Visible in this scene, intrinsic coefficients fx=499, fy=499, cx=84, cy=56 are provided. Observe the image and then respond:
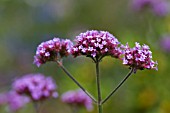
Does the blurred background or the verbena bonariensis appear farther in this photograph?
the blurred background

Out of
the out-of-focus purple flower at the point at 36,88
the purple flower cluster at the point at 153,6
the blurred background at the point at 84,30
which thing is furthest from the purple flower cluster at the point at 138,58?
the purple flower cluster at the point at 153,6

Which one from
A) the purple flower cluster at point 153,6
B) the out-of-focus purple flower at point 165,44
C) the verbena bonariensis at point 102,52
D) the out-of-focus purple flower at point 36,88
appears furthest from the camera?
the purple flower cluster at point 153,6

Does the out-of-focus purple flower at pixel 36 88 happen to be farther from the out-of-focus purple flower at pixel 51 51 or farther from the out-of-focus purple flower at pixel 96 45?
the out-of-focus purple flower at pixel 96 45

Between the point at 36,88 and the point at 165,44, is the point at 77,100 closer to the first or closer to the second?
the point at 36,88

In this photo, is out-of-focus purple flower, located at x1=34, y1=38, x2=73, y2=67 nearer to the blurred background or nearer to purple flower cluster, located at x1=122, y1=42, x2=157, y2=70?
purple flower cluster, located at x1=122, y1=42, x2=157, y2=70

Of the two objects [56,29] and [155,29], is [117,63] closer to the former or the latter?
[155,29]

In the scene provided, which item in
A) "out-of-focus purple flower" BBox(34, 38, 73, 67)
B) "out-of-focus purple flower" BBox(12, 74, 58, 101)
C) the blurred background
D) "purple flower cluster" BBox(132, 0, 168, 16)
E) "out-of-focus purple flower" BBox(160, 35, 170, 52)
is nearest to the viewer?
"out-of-focus purple flower" BBox(34, 38, 73, 67)

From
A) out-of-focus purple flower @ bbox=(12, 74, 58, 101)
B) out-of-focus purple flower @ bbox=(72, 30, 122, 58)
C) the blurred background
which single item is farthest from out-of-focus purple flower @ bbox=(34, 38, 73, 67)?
the blurred background
